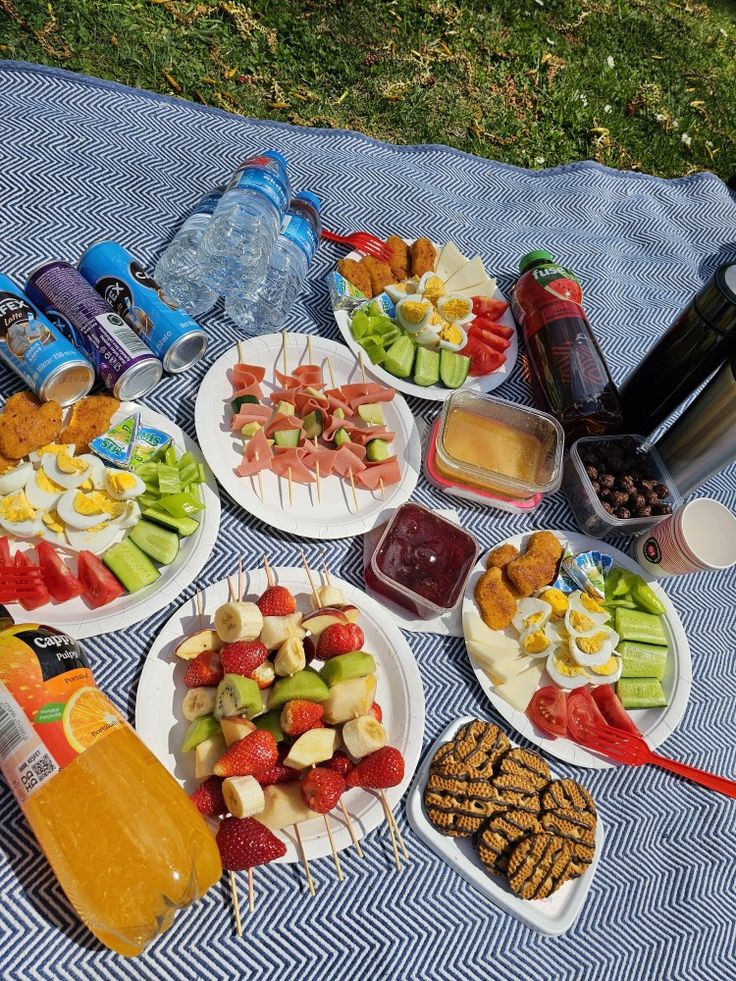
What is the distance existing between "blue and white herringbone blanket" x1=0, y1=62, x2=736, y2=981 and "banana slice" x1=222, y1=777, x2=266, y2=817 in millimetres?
215

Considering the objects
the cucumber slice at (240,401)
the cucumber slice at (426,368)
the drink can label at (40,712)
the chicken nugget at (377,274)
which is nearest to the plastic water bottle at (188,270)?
the cucumber slice at (240,401)

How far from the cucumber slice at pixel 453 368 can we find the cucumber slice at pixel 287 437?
532mm

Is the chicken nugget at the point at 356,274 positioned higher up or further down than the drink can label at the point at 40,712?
higher up

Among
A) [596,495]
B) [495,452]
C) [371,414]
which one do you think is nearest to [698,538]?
[596,495]

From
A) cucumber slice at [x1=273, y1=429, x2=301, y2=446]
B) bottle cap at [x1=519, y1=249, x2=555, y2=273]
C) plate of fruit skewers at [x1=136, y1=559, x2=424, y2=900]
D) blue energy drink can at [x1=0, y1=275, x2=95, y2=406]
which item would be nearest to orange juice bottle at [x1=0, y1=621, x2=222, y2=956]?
plate of fruit skewers at [x1=136, y1=559, x2=424, y2=900]

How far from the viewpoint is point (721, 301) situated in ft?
5.41

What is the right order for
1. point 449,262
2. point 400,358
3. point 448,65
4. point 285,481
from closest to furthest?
point 285,481 → point 400,358 → point 449,262 → point 448,65

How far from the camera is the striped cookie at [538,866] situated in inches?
54.3

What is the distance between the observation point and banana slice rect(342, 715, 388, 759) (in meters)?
1.38

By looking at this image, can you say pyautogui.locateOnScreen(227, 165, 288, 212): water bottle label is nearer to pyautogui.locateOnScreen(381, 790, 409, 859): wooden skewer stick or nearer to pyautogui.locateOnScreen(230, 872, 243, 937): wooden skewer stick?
pyautogui.locateOnScreen(381, 790, 409, 859): wooden skewer stick

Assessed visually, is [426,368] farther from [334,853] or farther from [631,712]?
[334,853]

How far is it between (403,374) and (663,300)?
1.36m

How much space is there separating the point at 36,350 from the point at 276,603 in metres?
0.87

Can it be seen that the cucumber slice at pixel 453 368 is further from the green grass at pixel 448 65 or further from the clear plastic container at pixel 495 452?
the green grass at pixel 448 65
